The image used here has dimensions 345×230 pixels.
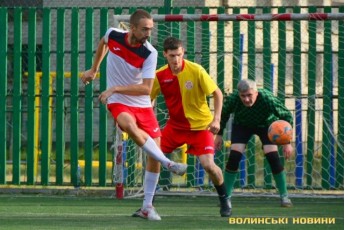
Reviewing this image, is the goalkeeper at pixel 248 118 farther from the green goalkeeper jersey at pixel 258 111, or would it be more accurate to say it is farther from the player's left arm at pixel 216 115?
the player's left arm at pixel 216 115

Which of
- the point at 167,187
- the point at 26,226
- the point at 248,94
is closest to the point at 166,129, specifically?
the point at 248,94

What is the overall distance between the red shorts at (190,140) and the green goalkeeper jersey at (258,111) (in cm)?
82

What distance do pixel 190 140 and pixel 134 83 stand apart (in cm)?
113

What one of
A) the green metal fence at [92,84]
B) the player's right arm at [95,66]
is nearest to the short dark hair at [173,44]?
the player's right arm at [95,66]

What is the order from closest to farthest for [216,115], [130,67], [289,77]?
[130,67] → [216,115] → [289,77]

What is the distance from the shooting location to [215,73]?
14.6 metres

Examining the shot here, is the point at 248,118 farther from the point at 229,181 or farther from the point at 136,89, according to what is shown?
the point at 136,89

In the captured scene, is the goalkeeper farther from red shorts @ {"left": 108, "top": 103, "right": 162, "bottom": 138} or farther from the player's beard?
the player's beard

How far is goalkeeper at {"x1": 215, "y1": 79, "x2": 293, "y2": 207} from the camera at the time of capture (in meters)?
12.1

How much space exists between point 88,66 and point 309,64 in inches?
110

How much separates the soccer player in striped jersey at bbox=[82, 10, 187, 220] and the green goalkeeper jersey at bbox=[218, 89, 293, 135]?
1.75 m

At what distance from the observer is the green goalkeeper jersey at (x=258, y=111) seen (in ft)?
40.3

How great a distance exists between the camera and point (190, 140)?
37.4 feet

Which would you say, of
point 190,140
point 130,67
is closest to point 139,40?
point 130,67
